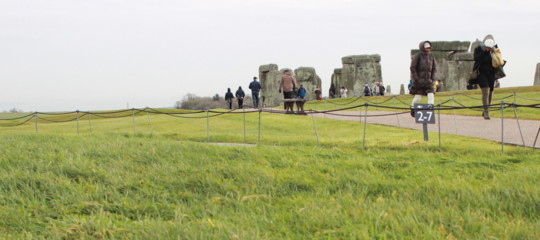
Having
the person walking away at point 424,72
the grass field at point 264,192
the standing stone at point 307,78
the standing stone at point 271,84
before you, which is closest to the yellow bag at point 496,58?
the person walking away at point 424,72

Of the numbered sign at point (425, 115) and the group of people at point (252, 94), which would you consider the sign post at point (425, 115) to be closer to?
the numbered sign at point (425, 115)

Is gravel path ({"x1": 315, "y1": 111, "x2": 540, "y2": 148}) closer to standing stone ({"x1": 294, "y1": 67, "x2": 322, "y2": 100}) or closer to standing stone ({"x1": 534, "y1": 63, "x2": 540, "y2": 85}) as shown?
standing stone ({"x1": 534, "y1": 63, "x2": 540, "y2": 85})

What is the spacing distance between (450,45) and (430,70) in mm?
24162

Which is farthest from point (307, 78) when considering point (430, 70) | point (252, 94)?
point (430, 70)

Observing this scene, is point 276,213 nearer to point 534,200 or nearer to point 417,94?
point 534,200

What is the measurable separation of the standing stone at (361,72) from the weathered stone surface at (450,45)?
433 cm

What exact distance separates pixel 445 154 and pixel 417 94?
184 inches

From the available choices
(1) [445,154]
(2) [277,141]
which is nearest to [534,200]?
(1) [445,154]

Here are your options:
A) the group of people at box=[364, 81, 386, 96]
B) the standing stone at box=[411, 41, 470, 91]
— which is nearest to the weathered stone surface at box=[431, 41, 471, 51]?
the standing stone at box=[411, 41, 470, 91]

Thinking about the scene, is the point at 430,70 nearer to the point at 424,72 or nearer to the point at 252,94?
the point at 424,72

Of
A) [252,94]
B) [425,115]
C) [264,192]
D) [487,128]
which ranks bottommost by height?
[264,192]

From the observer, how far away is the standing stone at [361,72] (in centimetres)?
3391

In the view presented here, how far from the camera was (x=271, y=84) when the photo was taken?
3453 centimetres

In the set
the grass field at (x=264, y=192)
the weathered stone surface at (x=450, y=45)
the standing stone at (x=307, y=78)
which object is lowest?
the grass field at (x=264, y=192)
